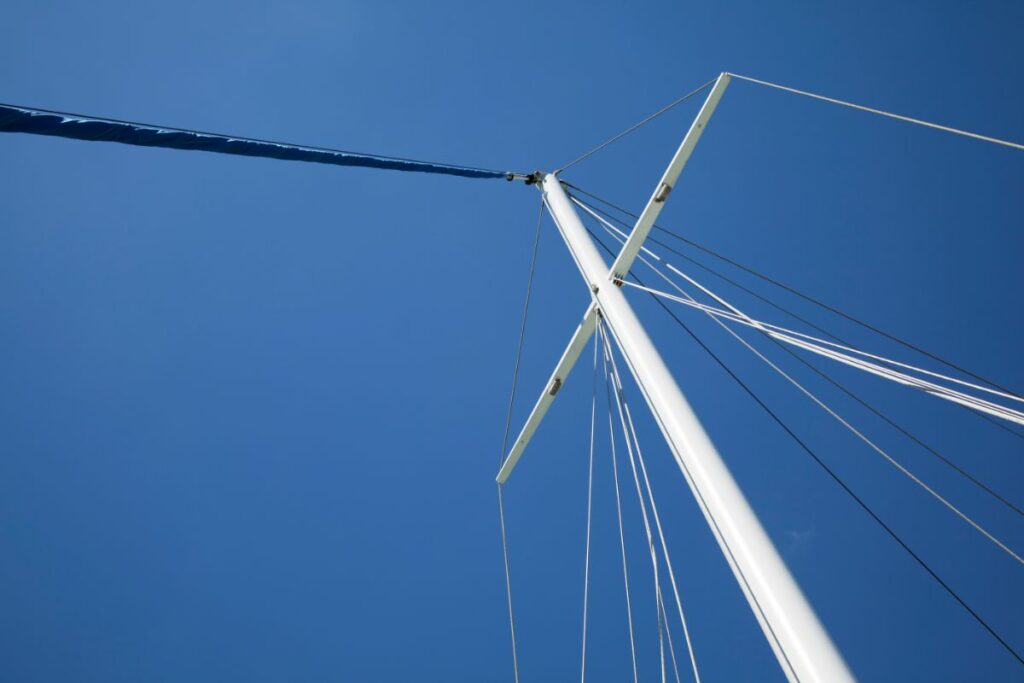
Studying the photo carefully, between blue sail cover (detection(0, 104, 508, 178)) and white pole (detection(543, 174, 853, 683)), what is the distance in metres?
2.29

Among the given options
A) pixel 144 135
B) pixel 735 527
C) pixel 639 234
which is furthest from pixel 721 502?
pixel 144 135

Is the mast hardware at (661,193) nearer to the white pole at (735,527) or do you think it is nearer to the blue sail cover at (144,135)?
the white pole at (735,527)

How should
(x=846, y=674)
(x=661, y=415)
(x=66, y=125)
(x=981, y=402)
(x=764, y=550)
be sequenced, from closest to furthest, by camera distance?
(x=846, y=674), (x=66, y=125), (x=764, y=550), (x=661, y=415), (x=981, y=402)

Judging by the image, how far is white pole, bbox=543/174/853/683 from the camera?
77.4 inches

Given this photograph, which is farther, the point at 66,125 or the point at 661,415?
the point at 661,415

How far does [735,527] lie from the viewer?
95.0 inches

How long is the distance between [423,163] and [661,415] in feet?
9.97

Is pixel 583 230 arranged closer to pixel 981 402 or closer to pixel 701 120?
pixel 701 120

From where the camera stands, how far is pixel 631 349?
139 inches

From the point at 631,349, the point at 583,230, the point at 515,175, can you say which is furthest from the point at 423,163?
the point at 631,349

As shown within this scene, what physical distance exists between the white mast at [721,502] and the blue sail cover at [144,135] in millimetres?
2151

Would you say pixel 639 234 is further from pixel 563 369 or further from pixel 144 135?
pixel 144 135

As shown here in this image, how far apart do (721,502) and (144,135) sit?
119 inches

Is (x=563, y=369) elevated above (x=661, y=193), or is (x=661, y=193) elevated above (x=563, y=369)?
(x=661, y=193)
